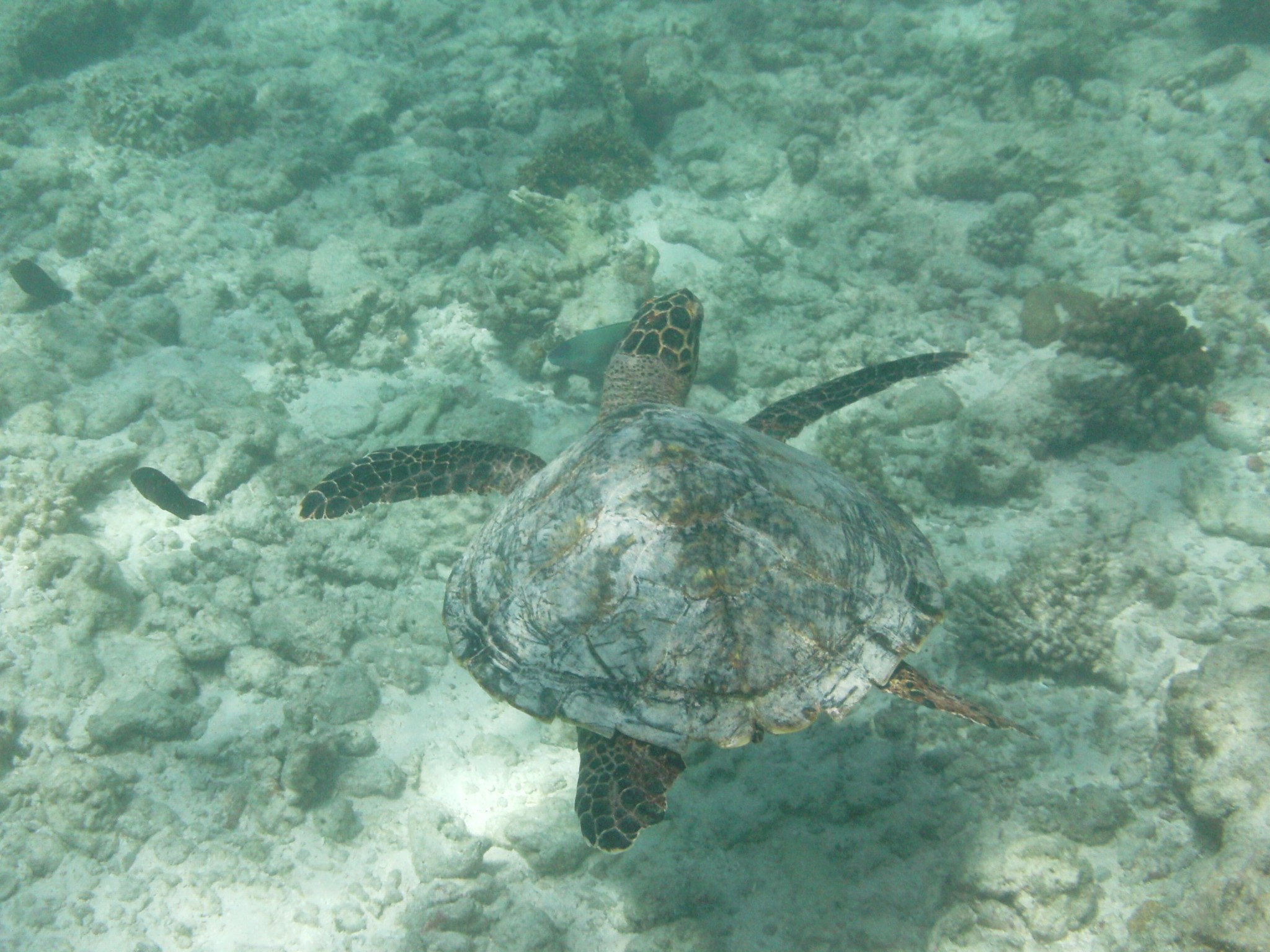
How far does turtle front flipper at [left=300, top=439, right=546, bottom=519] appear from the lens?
12.4ft

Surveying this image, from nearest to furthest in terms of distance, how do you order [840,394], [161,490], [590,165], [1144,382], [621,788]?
[621,788] < [840,394] < [161,490] < [1144,382] < [590,165]

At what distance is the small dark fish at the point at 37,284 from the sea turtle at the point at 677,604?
20.1 ft

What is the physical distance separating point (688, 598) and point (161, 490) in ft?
13.7

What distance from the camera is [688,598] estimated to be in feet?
8.54

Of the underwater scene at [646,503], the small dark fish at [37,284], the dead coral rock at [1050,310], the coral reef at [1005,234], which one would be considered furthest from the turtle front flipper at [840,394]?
the small dark fish at [37,284]

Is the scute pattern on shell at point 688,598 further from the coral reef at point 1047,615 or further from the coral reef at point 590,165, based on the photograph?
the coral reef at point 590,165

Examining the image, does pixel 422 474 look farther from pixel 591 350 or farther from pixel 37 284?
pixel 37 284

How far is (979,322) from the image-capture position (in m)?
6.20

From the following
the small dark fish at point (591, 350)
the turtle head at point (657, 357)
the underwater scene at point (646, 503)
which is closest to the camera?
the underwater scene at point (646, 503)

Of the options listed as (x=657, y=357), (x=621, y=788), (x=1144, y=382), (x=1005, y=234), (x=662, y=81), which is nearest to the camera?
(x=621, y=788)

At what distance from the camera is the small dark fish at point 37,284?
601 cm

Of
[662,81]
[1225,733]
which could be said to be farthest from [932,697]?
[662,81]

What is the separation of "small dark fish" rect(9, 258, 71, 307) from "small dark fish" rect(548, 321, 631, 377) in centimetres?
518

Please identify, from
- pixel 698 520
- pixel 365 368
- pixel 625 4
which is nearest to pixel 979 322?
pixel 698 520
